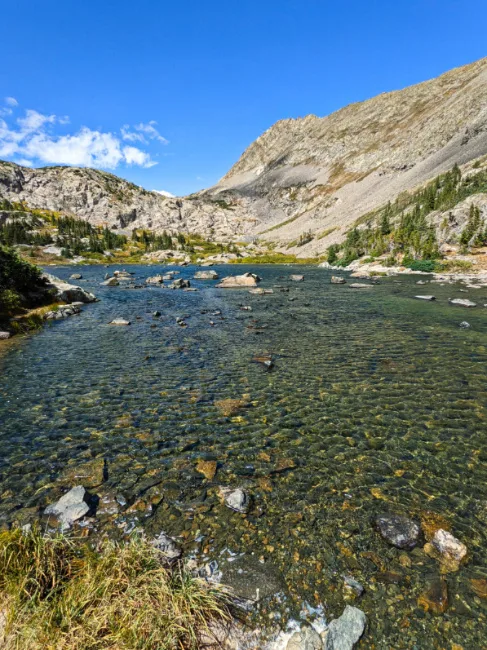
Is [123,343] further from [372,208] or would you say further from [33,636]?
[372,208]

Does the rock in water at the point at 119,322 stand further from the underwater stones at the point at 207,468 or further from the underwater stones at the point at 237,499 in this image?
the underwater stones at the point at 237,499

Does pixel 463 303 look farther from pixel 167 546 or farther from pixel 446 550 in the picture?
pixel 167 546

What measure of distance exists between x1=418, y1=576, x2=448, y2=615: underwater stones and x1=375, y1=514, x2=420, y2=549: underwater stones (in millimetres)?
798

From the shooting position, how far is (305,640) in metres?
4.95

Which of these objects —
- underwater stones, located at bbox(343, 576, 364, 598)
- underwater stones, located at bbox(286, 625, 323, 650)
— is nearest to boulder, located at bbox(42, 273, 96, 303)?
underwater stones, located at bbox(343, 576, 364, 598)

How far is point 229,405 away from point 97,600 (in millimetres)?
8399

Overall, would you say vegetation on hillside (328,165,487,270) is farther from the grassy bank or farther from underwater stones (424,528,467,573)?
the grassy bank

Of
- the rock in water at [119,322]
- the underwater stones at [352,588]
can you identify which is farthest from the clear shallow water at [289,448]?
the rock in water at [119,322]

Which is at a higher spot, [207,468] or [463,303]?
[207,468]

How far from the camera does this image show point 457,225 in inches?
3295

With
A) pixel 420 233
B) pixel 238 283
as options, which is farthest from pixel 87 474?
pixel 420 233

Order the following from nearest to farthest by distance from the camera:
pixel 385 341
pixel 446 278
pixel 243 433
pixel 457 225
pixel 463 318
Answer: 1. pixel 243 433
2. pixel 385 341
3. pixel 463 318
4. pixel 446 278
5. pixel 457 225

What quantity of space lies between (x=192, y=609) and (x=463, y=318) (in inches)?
1178

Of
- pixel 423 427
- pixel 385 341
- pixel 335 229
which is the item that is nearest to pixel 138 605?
pixel 423 427
